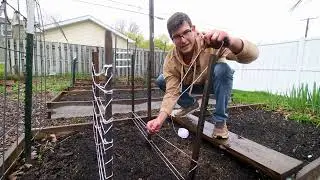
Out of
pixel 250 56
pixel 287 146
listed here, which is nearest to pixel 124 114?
pixel 287 146

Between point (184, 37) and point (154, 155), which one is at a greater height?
Answer: point (184, 37)

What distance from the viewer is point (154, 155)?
2320 mm

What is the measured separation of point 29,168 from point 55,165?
8.5 inches

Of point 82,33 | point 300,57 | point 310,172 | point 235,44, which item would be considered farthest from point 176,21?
point 82,33

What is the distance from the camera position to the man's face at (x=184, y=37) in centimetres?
189

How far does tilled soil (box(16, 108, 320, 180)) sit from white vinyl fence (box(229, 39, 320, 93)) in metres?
4.49

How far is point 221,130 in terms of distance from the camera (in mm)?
2312

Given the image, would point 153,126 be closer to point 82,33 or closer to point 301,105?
point 301,105

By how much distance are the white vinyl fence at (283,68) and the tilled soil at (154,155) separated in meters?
4.49

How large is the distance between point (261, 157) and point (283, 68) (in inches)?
303

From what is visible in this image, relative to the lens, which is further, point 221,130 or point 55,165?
point 221,130

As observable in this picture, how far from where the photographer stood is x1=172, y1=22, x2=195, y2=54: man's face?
6.21 feet

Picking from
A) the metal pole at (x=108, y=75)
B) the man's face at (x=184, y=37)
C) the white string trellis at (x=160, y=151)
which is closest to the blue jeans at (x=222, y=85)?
the man's face at (x=184, y=37)

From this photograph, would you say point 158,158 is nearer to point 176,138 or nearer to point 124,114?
point 176,138
